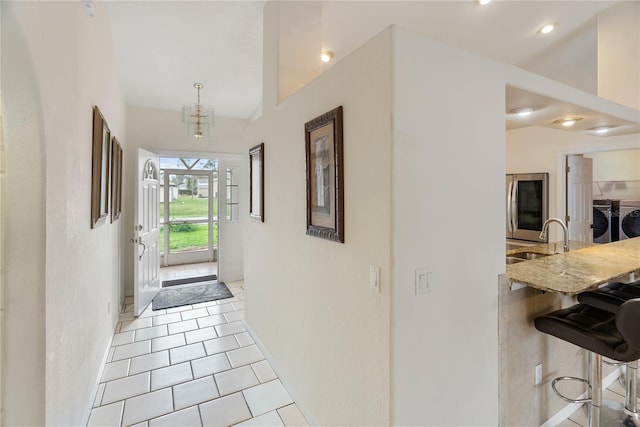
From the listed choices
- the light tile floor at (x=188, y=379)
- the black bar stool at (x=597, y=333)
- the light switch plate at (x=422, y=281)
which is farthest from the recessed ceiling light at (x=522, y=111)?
the light tile floor at (x=188, y=379)

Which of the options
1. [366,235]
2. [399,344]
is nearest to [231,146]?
[366,235]

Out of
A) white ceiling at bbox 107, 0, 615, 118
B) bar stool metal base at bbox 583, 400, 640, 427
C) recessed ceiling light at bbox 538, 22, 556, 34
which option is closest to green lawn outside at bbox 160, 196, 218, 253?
white ceiling at bbox 107, 0, 615, 118

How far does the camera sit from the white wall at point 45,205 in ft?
3.59

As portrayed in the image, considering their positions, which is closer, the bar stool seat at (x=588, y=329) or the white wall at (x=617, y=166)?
the bar stool seat at (x=588, y=329)

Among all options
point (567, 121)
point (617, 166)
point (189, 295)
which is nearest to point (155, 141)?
point (189, 295)

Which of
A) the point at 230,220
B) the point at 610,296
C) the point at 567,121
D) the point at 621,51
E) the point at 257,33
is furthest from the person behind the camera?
the point at 230,220

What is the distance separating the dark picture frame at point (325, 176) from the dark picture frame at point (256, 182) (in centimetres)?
95

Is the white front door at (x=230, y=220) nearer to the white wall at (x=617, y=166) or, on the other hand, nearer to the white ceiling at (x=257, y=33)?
the white ceiling at (x=257, y=33)

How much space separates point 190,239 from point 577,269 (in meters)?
6.65

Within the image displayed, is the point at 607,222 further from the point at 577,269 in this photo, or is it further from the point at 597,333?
the point at 597,333

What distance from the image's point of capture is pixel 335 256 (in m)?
1.66

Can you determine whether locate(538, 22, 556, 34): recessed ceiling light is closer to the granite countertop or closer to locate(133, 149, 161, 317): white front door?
the granite countertop

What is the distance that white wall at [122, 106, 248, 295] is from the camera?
14.1 ft

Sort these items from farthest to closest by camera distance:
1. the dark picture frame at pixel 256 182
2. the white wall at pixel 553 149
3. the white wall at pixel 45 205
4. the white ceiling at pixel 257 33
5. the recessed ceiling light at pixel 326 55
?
the white wall at pixel 553 149, the recessed ceiling light at pixel 326 55, the dark picture frame at pixel 256 182, the white ceiling at pixel 257 33, the white wall at pixel 45 205
